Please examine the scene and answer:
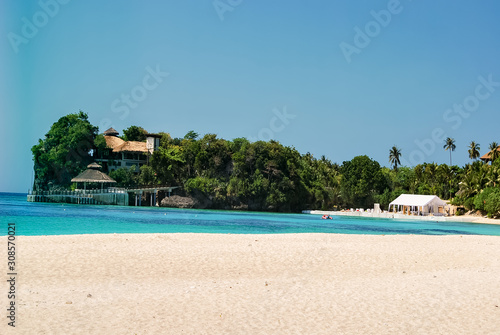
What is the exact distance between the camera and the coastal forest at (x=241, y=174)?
71.3m

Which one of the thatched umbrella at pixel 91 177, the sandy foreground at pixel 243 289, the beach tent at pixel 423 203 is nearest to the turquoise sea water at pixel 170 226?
the sandy foreground at pixel 243 289

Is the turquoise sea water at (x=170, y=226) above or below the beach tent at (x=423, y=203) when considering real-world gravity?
below

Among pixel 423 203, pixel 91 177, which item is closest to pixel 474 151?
Result: pixel 423 203

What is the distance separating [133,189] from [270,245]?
58.6 m

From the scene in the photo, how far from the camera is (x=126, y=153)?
80688 mm

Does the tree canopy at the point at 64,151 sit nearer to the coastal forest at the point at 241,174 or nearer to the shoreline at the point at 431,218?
the coastal forest at the point at 241,174

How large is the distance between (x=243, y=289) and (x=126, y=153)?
7508 centimetres

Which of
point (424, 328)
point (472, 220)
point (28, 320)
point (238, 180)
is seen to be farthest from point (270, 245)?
point (238, 180)

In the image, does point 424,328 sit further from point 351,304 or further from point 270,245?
point 270,245

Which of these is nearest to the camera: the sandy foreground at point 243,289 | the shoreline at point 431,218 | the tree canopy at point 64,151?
the sandy foreground at point 243,289

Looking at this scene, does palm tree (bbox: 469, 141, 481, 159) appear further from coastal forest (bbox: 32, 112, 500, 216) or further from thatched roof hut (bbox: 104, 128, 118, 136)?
thatched roof hut (bbox: 104, 128, 118, 136)

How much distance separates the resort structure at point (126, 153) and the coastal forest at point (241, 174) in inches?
102
